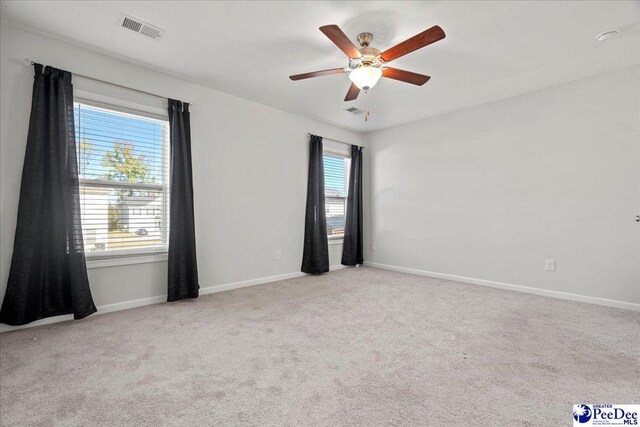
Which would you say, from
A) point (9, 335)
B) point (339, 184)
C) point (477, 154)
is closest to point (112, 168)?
point (9, 335)

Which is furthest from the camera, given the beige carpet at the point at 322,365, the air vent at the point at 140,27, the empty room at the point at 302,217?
the air vent at the point at 140,27

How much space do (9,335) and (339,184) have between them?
444 cm

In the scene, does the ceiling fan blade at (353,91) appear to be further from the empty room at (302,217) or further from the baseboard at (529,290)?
the baseboard at (529,290)

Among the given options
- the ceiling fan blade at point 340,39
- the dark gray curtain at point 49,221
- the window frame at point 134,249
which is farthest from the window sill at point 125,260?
the ceiling fan blade at point 340,39

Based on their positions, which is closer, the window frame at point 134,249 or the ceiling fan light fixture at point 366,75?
the ceiling fan light fixture at point 366,75

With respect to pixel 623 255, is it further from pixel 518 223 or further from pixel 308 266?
pixel 308 266

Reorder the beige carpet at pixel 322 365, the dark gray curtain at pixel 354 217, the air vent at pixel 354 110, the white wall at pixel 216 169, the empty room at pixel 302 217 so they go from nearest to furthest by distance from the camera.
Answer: the beige carpet at pixel 322 365, the empty room at pixel 302 217, the white wall at pixel 216 169, the air vent at pixel 354 110, the dark gray curtain at pixel 354 217

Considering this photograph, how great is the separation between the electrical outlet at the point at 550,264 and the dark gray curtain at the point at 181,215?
4.13 metres

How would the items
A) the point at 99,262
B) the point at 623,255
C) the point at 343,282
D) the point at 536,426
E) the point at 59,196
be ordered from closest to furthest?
the point at 536,426 < the point at 59,196 < the point at 99,262 < the point at 623,255 < the point at 343,282

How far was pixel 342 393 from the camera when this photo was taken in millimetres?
1658

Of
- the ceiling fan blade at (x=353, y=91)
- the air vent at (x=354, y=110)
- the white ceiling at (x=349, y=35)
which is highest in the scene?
the white ceiling at (x=349, y=35)

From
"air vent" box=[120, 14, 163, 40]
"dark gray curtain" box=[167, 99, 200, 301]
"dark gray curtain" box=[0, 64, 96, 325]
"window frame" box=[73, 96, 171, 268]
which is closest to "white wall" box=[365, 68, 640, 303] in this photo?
"dark gray curtain" box=[167, 99, 200, 301]

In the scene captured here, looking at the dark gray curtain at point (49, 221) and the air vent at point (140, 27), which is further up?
the air vent at point (140, 27)

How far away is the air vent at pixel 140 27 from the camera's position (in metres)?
2.42
